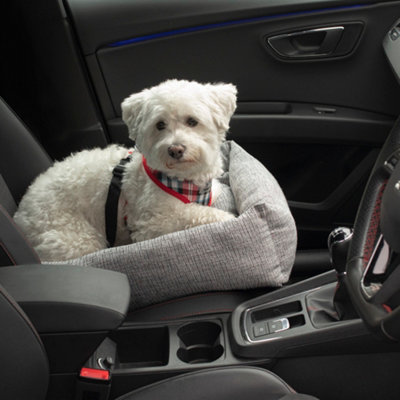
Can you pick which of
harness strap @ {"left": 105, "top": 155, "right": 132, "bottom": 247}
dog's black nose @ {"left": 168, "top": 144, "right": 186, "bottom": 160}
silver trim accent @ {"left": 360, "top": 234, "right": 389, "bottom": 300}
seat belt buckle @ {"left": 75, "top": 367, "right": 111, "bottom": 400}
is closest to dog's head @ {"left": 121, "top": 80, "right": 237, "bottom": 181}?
dog's black nose @ {"left": 168, "top": 144, "right": 186, "bottom": 160}

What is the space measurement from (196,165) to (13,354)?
102cm

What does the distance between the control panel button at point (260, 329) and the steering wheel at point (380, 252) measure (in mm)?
443

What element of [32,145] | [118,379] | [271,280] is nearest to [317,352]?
[271,280]

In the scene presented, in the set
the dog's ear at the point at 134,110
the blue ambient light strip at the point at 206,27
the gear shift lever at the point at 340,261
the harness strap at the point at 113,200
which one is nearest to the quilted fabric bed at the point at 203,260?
the gear shift lever at the point at 340,261

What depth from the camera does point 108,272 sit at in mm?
1312

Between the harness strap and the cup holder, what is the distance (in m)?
0.70

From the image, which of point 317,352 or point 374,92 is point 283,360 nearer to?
point 317,352

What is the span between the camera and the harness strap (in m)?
2.03

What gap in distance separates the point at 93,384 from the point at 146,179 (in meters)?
0.91

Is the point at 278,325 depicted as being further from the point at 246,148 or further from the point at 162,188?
the point at 246,148

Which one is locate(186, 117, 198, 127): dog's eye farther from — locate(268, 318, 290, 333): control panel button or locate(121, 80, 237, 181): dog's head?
locate(268, 318, 290, 333): control panel button

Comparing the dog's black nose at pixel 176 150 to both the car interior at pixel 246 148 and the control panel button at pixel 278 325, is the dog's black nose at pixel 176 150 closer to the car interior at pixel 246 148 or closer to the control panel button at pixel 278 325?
the car interior at pixel 246 148

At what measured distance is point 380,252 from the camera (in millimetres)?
1016

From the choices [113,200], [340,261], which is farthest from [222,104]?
[340,261]
